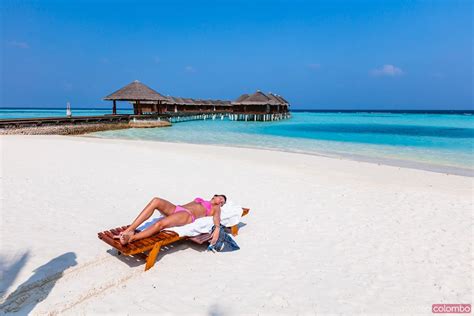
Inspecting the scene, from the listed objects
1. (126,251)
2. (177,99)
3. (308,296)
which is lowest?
(308,296)

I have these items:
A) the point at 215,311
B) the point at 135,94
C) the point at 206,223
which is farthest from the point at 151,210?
the point at 135,94

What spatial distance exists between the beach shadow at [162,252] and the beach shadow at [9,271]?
869 millimetres

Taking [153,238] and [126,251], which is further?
[153,238]

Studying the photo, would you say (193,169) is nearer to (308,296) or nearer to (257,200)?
(257,200)

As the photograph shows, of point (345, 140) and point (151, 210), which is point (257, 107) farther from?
point (151, 210)

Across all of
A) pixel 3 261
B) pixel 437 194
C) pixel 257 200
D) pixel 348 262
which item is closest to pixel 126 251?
pixel 3 261

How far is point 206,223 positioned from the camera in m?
3.95

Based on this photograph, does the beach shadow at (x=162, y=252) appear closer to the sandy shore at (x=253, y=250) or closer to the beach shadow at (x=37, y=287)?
the sandy shore at (x=253, y=250)

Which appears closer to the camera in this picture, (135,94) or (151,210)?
(151,210)

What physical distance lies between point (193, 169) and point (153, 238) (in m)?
5.43

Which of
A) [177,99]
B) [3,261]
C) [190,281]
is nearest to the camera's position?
[190,281]

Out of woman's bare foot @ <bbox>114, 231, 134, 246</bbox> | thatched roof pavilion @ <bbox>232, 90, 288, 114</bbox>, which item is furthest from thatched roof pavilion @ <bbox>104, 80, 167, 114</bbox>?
woman's bare foot @ <bbox>114, 231, 134, 246</bbox>

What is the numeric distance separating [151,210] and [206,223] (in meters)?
0.71

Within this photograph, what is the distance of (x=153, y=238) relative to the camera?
3.54m
